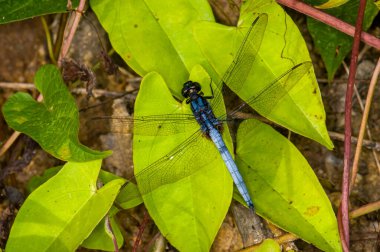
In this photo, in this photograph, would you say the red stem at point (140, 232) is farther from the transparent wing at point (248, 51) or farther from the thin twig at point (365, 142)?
the thin twig at point (365, 142)

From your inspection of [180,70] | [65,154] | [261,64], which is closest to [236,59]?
[261,64]

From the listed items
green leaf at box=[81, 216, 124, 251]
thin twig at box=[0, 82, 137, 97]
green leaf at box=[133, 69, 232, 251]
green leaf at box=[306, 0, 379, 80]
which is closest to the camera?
green leaf at box=[133, 69, 232, 251]

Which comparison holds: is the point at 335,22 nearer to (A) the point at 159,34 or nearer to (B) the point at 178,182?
(A) the point at 159,34

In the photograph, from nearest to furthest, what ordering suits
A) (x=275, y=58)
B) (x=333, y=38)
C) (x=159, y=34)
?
(x=275, y=58) < (x=159, y=34) < (x=333, y=38)

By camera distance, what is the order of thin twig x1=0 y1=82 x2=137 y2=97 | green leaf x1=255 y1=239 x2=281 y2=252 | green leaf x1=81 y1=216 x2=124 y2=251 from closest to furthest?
1. green leaf x1=255 y1=239 x2=281 y2=252
2. green leaf x1=81 y1=216 x2=124 y2=251
3. thin twig x1=0 y1=82 x2=137 y2=97

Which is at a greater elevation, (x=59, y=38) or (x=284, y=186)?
(x=59, y=38)

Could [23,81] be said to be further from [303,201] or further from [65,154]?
[303,201]

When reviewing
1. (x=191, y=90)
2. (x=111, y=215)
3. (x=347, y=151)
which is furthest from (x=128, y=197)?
(x=347, y=151)

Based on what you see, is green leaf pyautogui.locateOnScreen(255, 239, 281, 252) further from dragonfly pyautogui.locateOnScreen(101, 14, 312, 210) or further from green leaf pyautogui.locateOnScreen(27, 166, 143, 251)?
green leaf pyautogui.locateOnScreen(27, 166, 143, 251)

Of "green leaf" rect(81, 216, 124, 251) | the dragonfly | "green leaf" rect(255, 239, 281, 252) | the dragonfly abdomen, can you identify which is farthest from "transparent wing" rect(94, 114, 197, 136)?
"green leaf" rect(255, 239, 281, 252)
